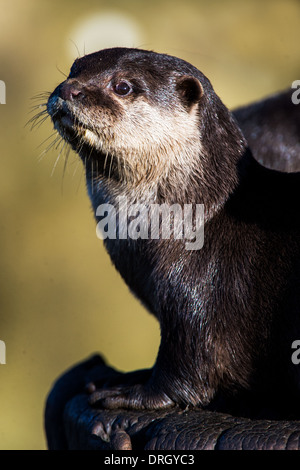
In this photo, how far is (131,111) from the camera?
101 inches

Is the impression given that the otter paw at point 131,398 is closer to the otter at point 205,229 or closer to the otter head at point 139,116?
the otter at point 205,229

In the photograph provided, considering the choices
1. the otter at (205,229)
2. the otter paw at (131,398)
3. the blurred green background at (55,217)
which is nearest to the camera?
the otter at (205,229)

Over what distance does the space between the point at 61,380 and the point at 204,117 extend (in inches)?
56.6

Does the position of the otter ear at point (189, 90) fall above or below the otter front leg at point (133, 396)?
above

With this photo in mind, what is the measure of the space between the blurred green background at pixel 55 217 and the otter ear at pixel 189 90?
487 centimetres

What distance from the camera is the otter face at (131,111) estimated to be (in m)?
2.52

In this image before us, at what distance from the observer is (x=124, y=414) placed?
2.60m

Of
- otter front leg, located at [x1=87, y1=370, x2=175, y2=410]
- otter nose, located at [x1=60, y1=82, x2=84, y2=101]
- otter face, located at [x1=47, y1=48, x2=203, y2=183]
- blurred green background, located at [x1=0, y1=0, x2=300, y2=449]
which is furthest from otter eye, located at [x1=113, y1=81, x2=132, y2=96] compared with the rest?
blurred green background, located at [x1=0, y1=0, x2=300, y2=449]

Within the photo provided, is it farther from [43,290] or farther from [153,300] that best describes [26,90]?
[153,300]

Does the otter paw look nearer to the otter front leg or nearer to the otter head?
the otter front leg

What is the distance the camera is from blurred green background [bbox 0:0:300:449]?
748 cm

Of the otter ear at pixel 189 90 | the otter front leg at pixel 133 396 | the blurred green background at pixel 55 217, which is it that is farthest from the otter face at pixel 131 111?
the blurred green background at pixel 55 217
